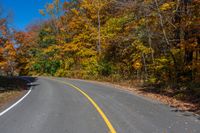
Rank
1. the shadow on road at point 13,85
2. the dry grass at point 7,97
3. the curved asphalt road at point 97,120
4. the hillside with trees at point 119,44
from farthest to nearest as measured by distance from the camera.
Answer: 1. the shadow on road at point 13,85
2. the hillside with trees at point 119,44
3. the dry grass at point 7,97
4. the curved asphalt road at point 97,120

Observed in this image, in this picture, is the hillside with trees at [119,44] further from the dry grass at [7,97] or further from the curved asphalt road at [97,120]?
the dry grass at [7,97]

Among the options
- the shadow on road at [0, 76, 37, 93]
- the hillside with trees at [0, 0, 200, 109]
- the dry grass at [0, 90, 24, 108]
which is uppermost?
the hillside with trees at [0, 0, 200, 109]

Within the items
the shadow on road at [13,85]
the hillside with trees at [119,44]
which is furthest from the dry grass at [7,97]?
the hillside with trees at [119,44]

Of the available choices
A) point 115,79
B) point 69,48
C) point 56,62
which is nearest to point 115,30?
point 115,79

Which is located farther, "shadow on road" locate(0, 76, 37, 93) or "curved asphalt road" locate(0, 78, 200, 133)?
"shadow on road" locate(0, 76, 37, 93)

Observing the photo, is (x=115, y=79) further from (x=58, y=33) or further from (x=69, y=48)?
(x=58, y=33)

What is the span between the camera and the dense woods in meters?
16.0

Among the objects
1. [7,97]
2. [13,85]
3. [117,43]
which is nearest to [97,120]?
[7,97]

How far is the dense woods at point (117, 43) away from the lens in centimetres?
1595

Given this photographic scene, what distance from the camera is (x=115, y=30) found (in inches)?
1151

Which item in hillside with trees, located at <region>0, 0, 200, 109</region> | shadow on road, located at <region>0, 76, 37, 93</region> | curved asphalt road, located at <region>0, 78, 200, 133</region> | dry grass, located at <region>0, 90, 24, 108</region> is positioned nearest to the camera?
curved asphalt road, located at <region>0, 78, 200, 133</region>

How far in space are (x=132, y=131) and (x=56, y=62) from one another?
3998cm

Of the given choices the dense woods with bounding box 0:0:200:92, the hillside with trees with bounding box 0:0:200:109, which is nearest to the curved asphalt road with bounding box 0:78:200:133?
the hillside with trees with bounding box 0:0:200:109

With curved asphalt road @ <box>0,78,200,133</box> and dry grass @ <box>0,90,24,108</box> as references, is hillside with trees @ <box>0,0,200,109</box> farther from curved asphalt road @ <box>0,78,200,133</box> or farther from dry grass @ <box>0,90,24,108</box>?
dry grass @ <box>0,90,24,108</box>
